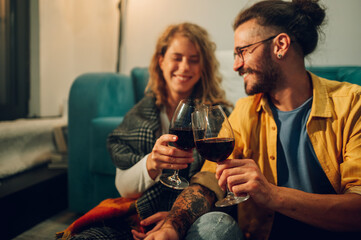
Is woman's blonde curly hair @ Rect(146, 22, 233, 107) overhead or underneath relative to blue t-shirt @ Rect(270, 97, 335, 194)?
overhead

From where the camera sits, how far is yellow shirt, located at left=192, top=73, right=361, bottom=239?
0.92 m

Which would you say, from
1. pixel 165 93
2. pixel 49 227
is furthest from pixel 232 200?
pixel 49 227

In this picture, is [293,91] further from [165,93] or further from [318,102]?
[165,93]

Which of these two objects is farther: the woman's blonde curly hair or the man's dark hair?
the woman's blonde curly hair

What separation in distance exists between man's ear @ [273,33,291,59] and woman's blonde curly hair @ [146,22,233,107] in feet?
1.58

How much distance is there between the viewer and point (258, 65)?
3.66ft

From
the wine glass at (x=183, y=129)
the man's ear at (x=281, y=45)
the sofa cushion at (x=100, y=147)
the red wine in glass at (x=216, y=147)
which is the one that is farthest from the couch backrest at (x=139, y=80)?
the red wine in glass at (x=216, y=147)

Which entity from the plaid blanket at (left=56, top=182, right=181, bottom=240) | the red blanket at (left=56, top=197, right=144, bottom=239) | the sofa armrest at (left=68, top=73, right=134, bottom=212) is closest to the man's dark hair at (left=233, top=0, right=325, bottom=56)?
the plaid blanket at (left=56, top=182, right=181, bottom=240)

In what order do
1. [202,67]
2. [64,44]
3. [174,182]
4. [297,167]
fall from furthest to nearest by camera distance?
[64,44] < [202,67] < [297,167] < [174,182]

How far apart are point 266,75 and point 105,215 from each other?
834mm

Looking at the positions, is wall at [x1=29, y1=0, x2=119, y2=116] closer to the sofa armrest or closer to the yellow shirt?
the sofa armrest

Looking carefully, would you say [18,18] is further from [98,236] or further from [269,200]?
[269,200]

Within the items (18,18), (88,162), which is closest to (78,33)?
(18,18)

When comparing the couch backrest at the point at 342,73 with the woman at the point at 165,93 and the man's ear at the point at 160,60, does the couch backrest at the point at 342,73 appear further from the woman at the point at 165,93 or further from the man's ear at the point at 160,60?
the man's ear at the point at 160,60
